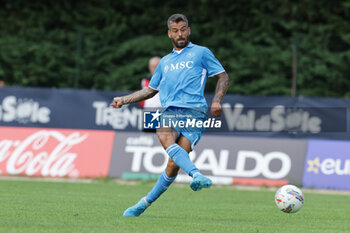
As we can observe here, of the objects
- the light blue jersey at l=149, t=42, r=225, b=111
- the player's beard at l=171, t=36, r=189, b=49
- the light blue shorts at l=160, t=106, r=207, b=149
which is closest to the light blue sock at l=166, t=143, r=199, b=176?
the light blue shorts at l=160, t=106, r=207, b=149

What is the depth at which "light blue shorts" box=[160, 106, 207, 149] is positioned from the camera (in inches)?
316

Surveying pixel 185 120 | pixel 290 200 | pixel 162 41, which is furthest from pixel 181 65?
pixel 162 41

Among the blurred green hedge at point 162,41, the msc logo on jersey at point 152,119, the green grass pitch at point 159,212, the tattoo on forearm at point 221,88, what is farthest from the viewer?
the blurred green hedge at point 162,41

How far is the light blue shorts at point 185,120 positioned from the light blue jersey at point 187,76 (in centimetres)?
7

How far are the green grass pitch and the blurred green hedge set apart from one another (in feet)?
32.9

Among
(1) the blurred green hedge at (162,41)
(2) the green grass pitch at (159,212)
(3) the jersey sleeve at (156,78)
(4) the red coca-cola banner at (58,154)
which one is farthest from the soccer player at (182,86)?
(1) the blurred green hedge at (162,41)

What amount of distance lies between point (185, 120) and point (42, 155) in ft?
29.4

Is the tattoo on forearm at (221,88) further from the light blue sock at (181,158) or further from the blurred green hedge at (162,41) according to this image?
the blurred green hedge at (162,41)

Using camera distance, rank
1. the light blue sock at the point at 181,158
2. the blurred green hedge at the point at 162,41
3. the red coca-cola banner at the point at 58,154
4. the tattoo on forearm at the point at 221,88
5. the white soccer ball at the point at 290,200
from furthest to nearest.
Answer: the blurred green hedge at the point at 162,41 < the red coca-cola banner at the point at 58,154 < the white soccer ball at the point at 290,200 < the tattoo on forearm at the point at 221,88 < the light blue sock at the point at 181,158

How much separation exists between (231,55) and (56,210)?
1595cm

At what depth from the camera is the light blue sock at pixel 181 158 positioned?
7.63 meters

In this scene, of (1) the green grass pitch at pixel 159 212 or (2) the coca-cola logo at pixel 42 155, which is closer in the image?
(1) the green grass pitch at pixel 159 212

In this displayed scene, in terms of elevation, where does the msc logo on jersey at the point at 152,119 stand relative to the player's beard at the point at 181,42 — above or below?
below

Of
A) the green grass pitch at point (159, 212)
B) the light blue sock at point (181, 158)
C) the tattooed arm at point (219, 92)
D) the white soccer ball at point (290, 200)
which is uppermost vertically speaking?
the tattooed arm at point (219, 92)
